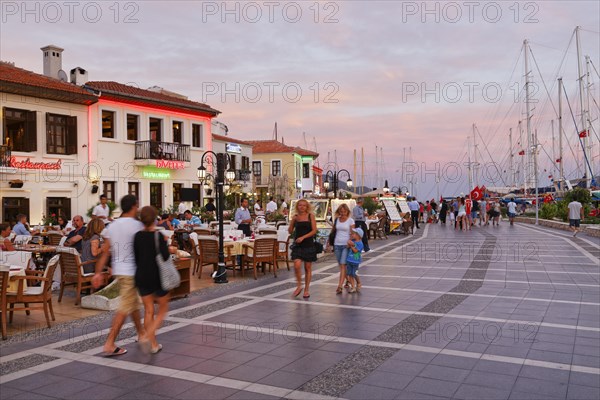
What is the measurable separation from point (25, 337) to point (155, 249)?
2.52 m

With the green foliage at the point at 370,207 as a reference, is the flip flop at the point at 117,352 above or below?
below

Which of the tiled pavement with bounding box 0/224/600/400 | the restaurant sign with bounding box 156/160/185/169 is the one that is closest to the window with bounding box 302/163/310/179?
the restaurant sign with bounding box 156/160/185/169

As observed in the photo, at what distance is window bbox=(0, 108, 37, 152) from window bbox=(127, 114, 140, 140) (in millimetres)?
5333

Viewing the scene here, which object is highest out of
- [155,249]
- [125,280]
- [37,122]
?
[37,122]

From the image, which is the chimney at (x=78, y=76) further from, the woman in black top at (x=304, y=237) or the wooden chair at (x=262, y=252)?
the woman in black top at (x=304, y=237)

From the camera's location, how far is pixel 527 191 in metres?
64.4

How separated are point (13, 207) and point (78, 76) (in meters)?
7.52

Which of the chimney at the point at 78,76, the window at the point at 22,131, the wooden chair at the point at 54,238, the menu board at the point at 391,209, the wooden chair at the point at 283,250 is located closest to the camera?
the wooden chair at the point at 283,250

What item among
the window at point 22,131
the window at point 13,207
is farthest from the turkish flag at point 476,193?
the window at point 13,207

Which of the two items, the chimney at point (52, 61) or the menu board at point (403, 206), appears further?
the menu board at point (403, 206)

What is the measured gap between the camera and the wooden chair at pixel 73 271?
8453 mm

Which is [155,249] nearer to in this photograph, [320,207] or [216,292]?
[216,292]

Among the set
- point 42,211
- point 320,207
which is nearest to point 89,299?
point 320,207

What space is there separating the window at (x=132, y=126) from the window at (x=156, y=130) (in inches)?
48.4
